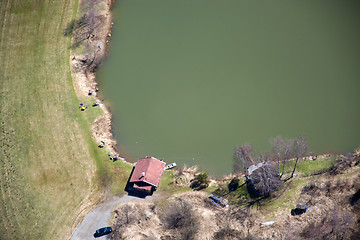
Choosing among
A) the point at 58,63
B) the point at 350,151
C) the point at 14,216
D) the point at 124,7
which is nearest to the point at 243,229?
the point at 350,151

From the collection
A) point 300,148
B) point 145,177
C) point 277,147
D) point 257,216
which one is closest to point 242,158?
point 277,147

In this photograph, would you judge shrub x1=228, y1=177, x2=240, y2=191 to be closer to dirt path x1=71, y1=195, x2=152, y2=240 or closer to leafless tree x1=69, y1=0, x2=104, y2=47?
dirt path x1=71, y1=195, x2=152, y2=240

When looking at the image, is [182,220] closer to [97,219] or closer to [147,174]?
[147,174]

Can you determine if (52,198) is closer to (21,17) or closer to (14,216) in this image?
(14,216)

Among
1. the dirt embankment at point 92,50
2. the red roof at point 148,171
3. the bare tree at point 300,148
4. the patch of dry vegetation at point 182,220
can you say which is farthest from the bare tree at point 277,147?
the dirt embankment at point 92,50

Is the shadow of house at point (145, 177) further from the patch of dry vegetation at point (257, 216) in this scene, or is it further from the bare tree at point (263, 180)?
the bare tree at point (263, 180)

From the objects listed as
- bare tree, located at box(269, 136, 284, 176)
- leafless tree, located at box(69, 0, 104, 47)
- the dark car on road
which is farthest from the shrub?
leafless tree, located at box(69, 0, 104, 47)

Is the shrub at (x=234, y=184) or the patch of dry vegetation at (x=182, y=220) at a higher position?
the shrub at (x=234, y=184)
